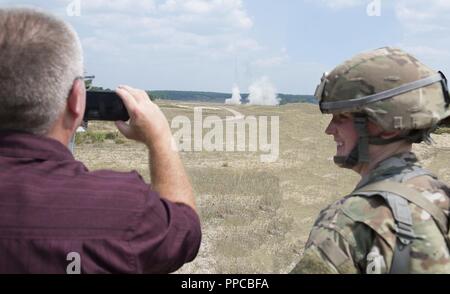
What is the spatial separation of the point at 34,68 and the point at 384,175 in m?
1.55

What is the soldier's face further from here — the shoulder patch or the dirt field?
the dirt field

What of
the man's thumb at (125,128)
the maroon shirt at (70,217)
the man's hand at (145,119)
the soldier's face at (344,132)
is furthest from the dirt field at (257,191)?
the maroon shirt at (70,217)

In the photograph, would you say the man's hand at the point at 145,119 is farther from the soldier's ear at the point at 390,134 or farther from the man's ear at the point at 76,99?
the soldier's ear at the point at 390,134

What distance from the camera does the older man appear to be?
1.78 metres

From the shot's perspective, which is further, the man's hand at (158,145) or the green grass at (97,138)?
the green grass at (97,138)

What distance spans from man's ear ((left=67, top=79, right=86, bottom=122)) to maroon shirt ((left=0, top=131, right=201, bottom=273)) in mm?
122

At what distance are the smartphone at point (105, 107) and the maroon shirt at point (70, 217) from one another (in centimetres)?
38

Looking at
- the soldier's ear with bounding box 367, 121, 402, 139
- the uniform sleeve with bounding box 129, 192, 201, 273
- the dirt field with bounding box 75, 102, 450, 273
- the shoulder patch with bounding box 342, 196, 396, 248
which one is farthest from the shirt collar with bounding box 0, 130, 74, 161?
the dirt field with bounding box 75, 102, 450, 273

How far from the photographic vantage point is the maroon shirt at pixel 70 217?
177 centimetres

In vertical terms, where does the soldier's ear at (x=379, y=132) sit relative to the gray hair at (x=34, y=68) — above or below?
below

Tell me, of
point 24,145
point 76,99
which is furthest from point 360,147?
point 24,145

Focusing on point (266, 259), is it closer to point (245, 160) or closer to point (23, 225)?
point (23, 225)
